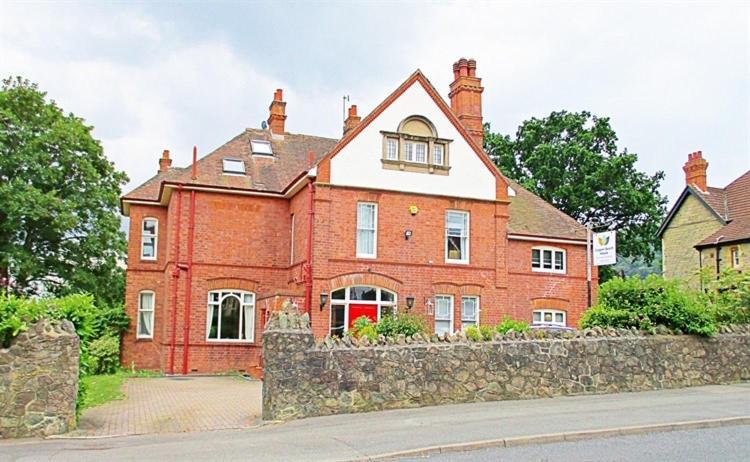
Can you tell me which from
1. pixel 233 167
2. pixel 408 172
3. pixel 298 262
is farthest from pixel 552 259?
pixel 233 167

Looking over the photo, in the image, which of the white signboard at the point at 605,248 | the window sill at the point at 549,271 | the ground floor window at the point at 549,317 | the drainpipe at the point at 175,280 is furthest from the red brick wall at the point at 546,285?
the drainpipe at the point at 175,280

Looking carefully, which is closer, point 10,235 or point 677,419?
point 677,419

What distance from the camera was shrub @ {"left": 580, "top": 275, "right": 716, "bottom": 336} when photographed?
54.8ft

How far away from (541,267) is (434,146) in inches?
306

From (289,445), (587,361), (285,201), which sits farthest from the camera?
(285,201)

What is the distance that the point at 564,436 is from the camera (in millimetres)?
10906

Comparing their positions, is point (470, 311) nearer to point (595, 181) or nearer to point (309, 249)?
point (309, 249)

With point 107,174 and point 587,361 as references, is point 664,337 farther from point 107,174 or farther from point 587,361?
point 107,174

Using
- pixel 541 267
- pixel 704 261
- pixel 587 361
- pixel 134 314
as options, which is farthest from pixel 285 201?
pixel 704 261

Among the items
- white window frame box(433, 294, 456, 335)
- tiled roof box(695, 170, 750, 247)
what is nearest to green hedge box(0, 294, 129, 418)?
white window frame box(433, 294, 456, 335)

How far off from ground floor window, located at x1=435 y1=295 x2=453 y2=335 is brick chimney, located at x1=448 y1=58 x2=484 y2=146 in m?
7.47

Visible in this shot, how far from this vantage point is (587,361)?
15.6 metres

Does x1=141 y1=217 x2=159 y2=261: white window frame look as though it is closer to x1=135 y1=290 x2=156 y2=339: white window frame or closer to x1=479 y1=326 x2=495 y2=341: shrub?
x1=135 y1=290 x2=156 y2=339: white window frame

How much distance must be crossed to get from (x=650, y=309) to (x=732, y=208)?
22.2m
